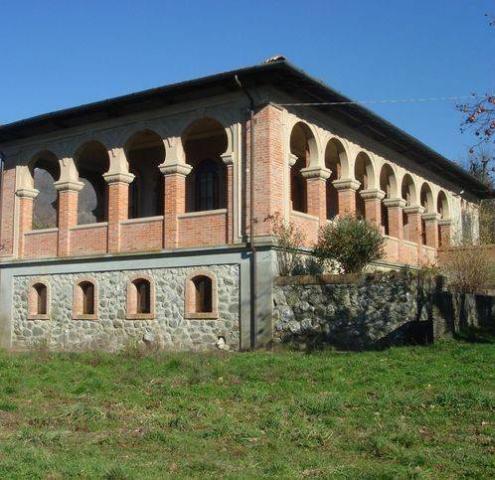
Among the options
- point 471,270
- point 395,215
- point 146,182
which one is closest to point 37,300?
point 146,182

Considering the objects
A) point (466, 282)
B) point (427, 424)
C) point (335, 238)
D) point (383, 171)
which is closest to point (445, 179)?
point (383, 171)

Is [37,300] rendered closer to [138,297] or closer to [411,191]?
[138,297]

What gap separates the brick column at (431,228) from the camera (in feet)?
86.1

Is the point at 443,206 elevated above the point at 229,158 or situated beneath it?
elevated above

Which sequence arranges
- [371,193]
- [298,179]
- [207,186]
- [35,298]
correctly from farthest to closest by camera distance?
[298,179] < [207,186] < [371,193] < [35,298]

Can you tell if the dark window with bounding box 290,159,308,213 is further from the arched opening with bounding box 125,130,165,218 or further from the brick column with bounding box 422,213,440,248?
the brick column with bounding box 422,213,440,248

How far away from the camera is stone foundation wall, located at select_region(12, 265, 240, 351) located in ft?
54.6

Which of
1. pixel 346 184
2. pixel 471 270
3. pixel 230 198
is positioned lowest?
pixel 471 270

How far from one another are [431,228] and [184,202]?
11896 mm

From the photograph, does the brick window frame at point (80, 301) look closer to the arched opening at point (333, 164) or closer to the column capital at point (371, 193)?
the arched opening at point (333, 164)

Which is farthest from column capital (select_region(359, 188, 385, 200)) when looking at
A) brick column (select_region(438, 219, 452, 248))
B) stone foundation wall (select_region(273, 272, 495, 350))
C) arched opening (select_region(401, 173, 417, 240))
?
brick column (select_region(438, 219, 452, 248))

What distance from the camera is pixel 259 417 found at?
9.20m

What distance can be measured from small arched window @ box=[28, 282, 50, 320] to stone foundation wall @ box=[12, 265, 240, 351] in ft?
0.62

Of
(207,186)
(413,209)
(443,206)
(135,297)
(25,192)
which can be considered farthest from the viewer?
(443,206)
